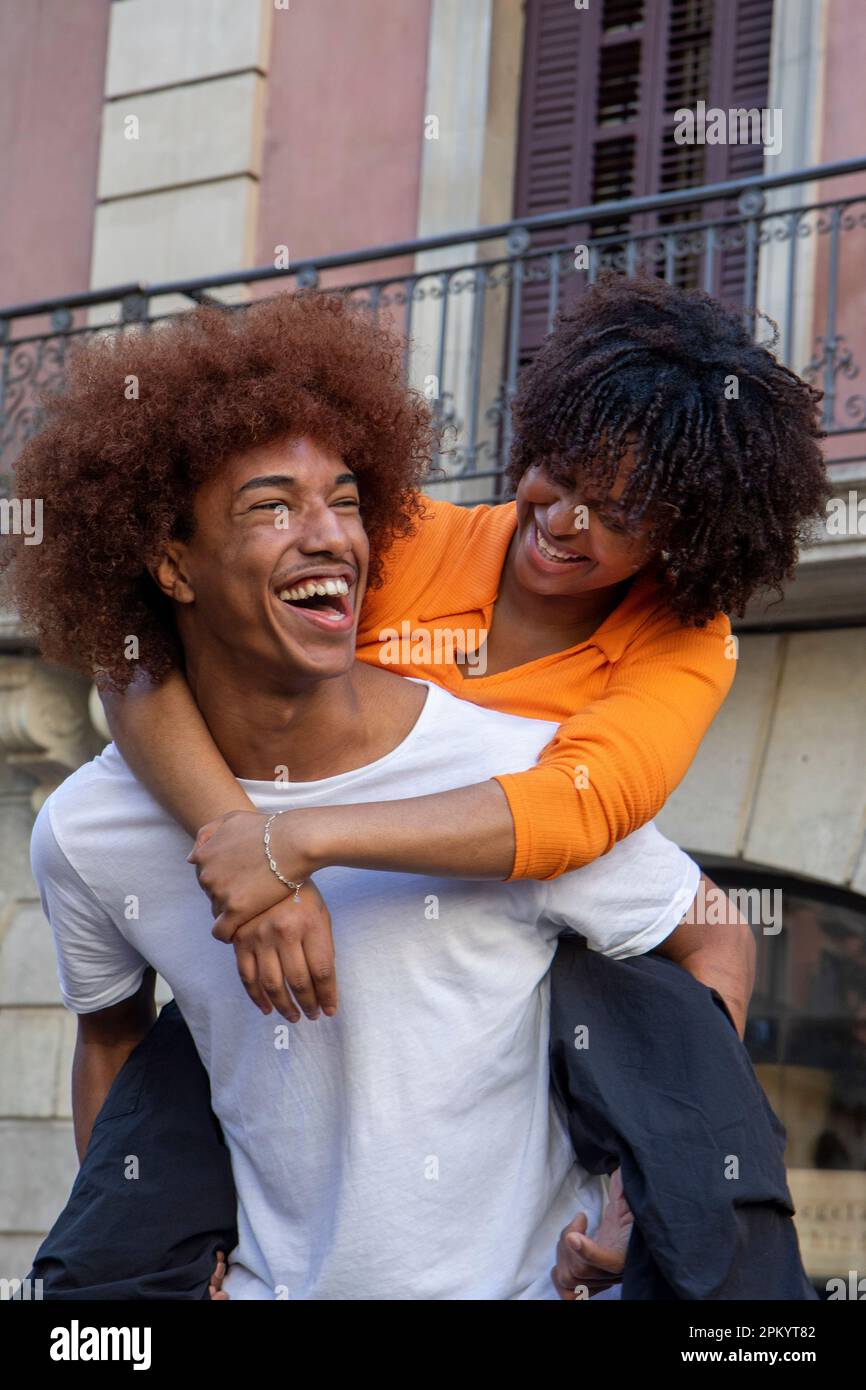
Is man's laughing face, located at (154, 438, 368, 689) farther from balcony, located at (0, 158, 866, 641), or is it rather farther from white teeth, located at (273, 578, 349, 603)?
balcony, located at (0, 158, 866, 641)

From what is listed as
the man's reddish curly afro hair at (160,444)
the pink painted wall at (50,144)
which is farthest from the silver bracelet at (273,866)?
the pink painted wall at (50,144)

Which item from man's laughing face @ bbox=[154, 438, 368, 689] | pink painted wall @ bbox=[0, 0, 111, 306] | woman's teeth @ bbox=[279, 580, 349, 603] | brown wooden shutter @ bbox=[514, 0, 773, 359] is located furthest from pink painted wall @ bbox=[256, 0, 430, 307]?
woman's teeth @ bbox=[279, 580, 349, 603]

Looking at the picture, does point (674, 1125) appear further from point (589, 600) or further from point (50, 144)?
point (50, 144)

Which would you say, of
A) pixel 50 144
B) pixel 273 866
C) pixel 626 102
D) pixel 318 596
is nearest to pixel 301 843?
pixel 273 866

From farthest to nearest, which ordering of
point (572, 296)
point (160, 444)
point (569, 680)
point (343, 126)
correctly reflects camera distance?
point (343, 126), point (572, 296), point (569, 680), point (160, 444)

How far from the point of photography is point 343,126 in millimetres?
9375

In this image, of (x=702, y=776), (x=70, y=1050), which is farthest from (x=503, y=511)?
(x=70, y=1050)

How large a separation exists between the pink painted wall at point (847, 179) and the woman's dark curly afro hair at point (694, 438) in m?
4.99

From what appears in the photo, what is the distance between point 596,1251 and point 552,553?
993 mm

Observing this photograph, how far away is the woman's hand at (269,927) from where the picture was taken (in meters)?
2.43

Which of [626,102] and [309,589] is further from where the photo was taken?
[626,102]

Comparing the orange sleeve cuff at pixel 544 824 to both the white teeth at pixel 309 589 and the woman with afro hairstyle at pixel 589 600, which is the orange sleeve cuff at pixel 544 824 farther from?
the white teeth at pixel 309 589
